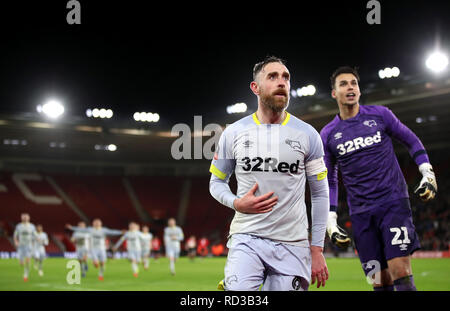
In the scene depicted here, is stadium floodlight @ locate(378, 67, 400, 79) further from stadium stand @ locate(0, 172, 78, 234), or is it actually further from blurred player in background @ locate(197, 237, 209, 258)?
Result: stadium stand @ locate(0, 172, 78, 234)

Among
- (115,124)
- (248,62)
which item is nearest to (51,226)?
(115,124)

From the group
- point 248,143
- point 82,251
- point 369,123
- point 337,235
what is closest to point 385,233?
point 337,235

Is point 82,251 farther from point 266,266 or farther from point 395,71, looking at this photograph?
point 395,71

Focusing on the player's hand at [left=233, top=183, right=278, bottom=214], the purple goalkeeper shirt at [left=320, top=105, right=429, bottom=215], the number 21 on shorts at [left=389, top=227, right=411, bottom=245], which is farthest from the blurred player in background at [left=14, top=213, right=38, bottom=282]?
the player's hand at [left=233, top=183, right=278, bottom=214]

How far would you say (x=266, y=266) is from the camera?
4055mm

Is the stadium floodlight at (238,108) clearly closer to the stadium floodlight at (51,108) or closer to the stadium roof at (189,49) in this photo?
the stadium roof at (189,49)

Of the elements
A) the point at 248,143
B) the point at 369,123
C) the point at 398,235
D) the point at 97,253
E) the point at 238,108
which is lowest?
the point at 398,235

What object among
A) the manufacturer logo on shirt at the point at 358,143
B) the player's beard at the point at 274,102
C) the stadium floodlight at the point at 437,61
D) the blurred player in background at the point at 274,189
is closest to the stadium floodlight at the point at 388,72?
the stadium floodlight at the point at 437,61

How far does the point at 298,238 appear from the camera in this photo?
4.10 meters

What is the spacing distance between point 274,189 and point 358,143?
2064 millimetres

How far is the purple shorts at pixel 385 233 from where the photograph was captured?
17.2 feet

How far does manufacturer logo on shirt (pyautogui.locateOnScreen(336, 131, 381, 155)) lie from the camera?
568 centimetres

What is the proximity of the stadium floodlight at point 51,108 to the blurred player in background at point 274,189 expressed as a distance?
29.2m
